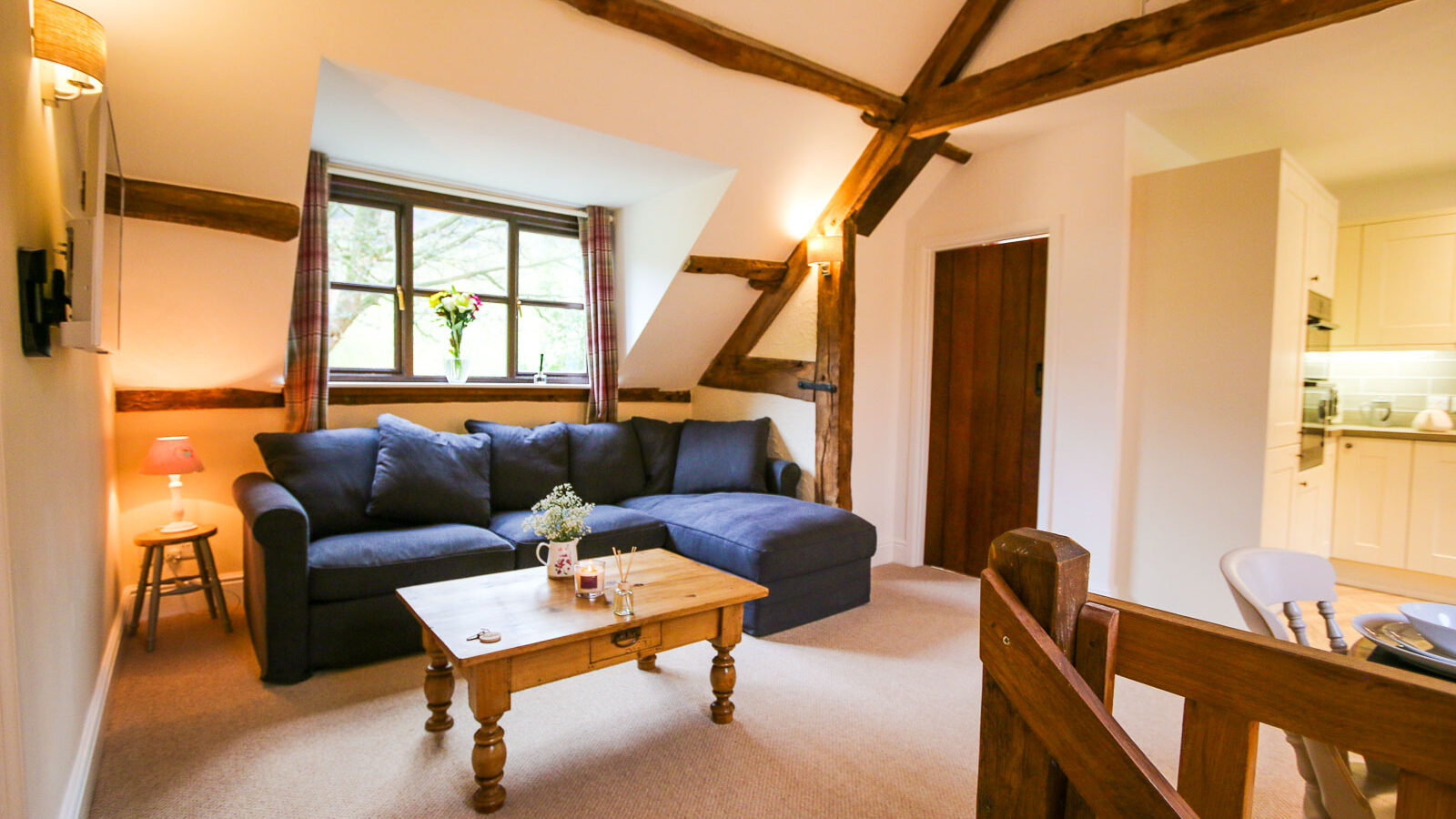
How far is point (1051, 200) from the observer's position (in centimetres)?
371

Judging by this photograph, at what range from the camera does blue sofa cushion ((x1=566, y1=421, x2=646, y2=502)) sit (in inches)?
162

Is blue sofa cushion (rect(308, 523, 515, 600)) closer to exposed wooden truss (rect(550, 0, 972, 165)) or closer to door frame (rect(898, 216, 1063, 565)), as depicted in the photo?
exposed wooden truss (rect(550, 0, 972, 165))

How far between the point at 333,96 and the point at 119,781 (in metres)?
2.47

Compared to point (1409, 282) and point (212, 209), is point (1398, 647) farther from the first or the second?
point (1409, 282)

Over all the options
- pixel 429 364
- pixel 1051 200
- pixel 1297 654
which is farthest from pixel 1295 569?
pixel 429 364

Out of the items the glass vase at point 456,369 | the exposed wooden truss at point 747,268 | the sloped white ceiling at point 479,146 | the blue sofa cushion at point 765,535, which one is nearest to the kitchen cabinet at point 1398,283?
the blue sofa cushion at point 765,535

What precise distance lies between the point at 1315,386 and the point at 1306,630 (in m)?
2.69

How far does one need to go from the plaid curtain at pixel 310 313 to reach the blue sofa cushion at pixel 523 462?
822mm

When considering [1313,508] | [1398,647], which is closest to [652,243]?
[1398,647]

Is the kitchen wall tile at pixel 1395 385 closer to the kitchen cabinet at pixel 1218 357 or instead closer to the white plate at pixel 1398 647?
the kitchen cabinet at pixel 1218 357

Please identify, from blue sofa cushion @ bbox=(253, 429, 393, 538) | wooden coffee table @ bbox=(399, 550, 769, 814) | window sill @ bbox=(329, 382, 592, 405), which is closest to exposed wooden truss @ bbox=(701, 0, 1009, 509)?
window sill @ bbox=(329, 382, 592, 405)

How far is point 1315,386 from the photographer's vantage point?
3.60m

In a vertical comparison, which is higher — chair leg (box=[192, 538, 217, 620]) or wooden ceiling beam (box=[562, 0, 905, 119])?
wooden ceiling beam (box=[562, 0, 905, 119])

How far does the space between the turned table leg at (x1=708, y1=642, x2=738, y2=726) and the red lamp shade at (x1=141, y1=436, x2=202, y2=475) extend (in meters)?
2.42
